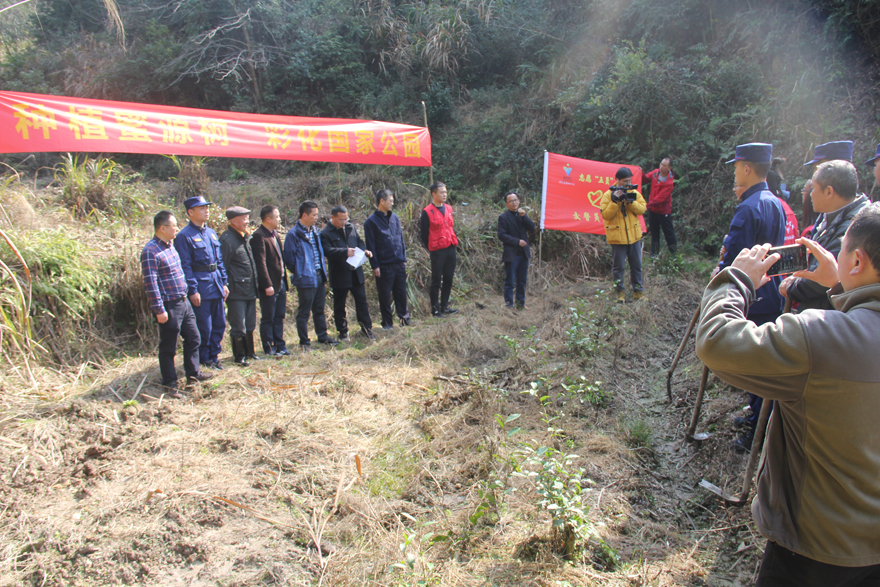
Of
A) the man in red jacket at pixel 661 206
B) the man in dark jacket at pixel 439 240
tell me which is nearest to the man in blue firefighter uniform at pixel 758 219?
the man in dark jacket at pixel 439 240

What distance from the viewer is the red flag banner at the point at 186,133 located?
481 cm

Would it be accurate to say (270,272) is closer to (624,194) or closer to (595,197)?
(624,194)

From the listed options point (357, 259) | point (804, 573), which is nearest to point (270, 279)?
point (357, 259)

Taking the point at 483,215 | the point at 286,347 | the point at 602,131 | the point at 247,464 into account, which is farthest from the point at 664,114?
the point at 247,464

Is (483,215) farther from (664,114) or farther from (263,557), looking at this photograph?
(263,557)

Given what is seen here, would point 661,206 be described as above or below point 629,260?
above

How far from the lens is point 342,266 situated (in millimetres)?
5906

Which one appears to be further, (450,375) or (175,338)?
(450,375)

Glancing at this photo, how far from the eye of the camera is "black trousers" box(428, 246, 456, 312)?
6.61 m

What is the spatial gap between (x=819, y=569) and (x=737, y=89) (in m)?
10.3

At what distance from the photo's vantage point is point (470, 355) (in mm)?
5121

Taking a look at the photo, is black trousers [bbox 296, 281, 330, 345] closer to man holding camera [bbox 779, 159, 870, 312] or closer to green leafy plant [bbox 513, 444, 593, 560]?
green leafy plant [bbox 513, 444, 593, 560]

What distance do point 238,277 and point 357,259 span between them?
1.38m

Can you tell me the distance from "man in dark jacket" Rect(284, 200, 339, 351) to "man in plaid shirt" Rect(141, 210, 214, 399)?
141cm
